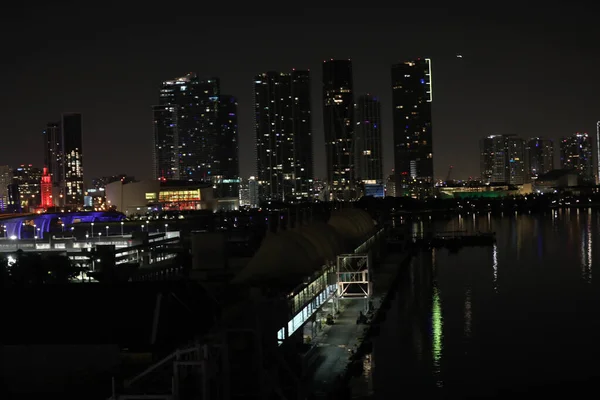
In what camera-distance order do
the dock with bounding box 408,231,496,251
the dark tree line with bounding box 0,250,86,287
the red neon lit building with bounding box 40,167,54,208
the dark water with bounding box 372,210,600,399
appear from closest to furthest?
the dark water with bounding box 372,210,600,399 → the dark tree line with bounding box 0,250,86,287 → the dock with bounding box 408,231,496,251 → the red neon lit building with bounding box 40,167,54,208

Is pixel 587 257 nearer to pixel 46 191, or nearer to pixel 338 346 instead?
pixel 338 346

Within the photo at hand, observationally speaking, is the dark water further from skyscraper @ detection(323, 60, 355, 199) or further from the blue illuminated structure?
skyscraper @ detection(323, 60, 355, 199)

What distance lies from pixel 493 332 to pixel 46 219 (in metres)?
45.4

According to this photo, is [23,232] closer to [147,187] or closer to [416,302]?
[147,187]

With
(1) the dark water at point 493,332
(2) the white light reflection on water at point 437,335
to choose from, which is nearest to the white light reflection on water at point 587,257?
(1) the dark water at point 493,332

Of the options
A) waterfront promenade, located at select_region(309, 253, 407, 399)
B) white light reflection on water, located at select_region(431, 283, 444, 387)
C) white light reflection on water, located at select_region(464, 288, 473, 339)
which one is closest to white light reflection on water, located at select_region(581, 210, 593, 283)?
white light reflection on water, located at select_region(464, 288, 473, 339)

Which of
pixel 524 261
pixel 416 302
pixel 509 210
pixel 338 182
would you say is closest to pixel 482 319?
pixel 416 302

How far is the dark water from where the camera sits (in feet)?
56.5

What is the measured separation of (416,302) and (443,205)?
9968 centimetres

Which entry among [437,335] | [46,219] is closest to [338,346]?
[437,335]

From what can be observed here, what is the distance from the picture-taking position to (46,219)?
5981 centimetres

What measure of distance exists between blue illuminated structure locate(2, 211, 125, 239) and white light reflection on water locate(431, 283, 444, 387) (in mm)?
29996

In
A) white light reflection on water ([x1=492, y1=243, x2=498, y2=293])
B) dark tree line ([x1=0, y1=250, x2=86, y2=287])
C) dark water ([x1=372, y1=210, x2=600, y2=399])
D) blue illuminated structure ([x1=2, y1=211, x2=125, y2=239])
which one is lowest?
dark water ([x1=372, y1=210, x2=600, y2=399])

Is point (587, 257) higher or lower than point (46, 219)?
lower
